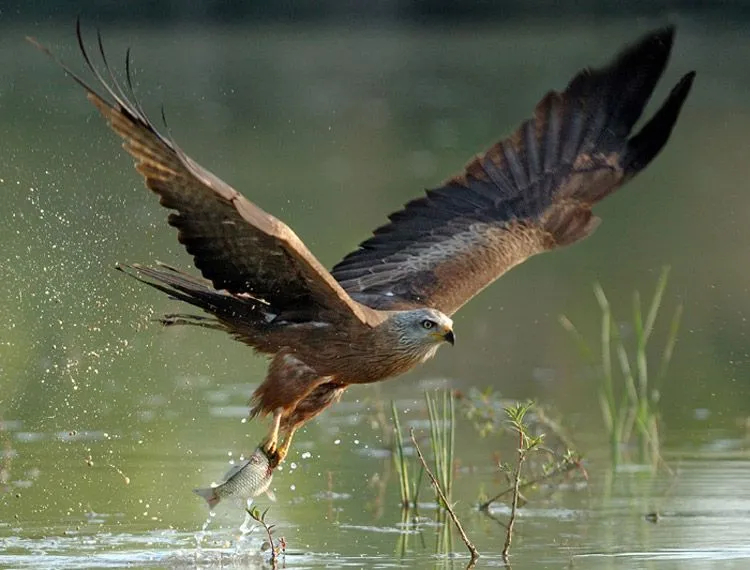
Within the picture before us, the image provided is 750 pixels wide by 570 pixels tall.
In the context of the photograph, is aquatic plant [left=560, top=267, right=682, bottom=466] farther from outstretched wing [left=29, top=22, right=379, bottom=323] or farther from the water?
outstretched wing [left=29, top=22, right=379, bottom=323]

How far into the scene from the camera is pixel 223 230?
8258 mm

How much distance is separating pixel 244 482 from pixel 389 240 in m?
1.98

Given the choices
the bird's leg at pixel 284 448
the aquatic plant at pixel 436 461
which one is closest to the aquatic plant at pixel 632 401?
the aquatic plant at pixel 436 461

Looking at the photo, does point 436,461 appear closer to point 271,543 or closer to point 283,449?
point 283,449

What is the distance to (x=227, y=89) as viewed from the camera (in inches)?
1193

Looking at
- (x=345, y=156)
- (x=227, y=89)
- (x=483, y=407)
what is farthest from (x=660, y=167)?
(x=483, y=407)

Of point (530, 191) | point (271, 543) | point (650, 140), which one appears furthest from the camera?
point (530, 191)

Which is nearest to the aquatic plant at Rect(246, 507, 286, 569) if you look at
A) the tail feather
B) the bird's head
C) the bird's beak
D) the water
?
the water

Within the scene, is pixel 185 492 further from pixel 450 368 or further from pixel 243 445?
pixel 450 368

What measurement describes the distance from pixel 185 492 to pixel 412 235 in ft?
6.25

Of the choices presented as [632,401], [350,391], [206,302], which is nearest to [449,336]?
[206,302]

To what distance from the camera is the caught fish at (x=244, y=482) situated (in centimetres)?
895

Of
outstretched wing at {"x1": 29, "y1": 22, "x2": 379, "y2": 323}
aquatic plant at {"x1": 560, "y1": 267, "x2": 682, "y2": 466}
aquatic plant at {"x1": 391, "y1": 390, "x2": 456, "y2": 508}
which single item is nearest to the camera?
outstretched wing at {"x1": 29, "y1": 22, "x2": 379, "y2": 323}

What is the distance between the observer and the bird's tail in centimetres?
877
